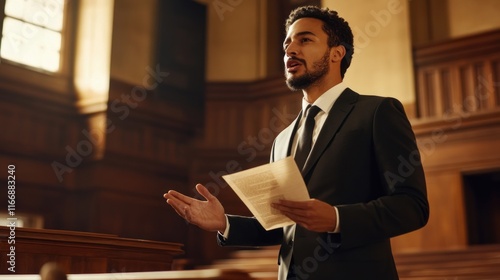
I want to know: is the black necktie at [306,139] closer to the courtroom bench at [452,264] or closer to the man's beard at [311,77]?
the man's beard at [311,77]

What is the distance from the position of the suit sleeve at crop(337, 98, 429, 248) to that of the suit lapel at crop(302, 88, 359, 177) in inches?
4.0

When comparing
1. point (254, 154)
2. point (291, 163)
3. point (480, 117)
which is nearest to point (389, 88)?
point (480, 117)

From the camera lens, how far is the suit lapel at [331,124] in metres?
1.82

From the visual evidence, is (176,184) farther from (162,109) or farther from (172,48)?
(172,48)

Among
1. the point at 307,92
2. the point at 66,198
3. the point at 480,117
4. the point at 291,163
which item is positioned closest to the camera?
the point at 291,163

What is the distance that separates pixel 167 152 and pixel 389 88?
2.80 meters

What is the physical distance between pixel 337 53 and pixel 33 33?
6.38 meters

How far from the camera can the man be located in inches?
64.7

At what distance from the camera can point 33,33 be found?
7664mm

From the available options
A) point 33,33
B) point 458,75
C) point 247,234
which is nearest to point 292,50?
point 247,234

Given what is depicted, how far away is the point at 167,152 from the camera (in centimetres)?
809

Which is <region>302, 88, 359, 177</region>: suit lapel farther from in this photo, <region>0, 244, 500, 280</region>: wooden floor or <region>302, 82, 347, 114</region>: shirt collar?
<region>0, 244, 500, 280</region>: wooden floor

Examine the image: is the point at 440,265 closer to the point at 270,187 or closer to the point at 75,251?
the point at 75,251

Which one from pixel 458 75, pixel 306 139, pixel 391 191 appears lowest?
pixel 391 191
